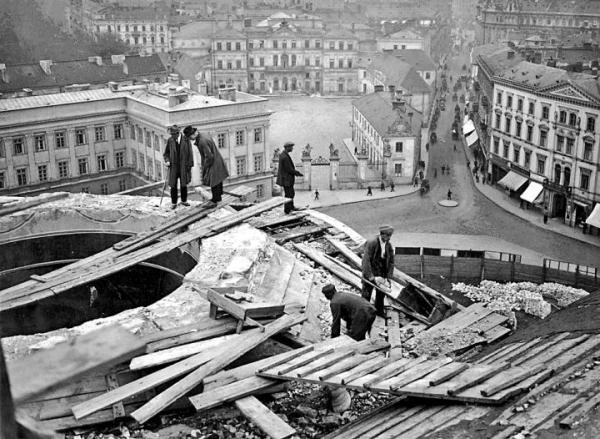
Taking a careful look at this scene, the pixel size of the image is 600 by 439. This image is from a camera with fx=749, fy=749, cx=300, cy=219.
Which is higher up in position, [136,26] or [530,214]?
[136,26]

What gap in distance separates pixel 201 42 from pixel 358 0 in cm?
6353

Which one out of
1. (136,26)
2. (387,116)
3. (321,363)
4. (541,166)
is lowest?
(541,166)

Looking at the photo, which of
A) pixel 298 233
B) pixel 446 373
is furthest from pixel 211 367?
pixel 298 233

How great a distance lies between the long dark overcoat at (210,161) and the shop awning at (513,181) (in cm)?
4135

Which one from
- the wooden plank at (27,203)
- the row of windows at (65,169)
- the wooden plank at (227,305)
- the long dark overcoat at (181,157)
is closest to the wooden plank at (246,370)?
the wooden plank at (227,305)

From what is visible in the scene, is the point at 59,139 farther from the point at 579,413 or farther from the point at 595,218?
the point at 579,413

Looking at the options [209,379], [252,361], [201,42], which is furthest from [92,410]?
[201,42]

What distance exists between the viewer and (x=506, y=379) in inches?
385

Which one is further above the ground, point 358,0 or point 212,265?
point 358,0

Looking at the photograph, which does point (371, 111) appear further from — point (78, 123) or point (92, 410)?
point (92, 410)

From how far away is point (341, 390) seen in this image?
10602 millimetres

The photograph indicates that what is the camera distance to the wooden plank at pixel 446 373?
9.73 meters

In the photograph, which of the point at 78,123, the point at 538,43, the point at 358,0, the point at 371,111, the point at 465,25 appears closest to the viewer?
the point at 78,123

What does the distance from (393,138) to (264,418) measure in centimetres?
5351
